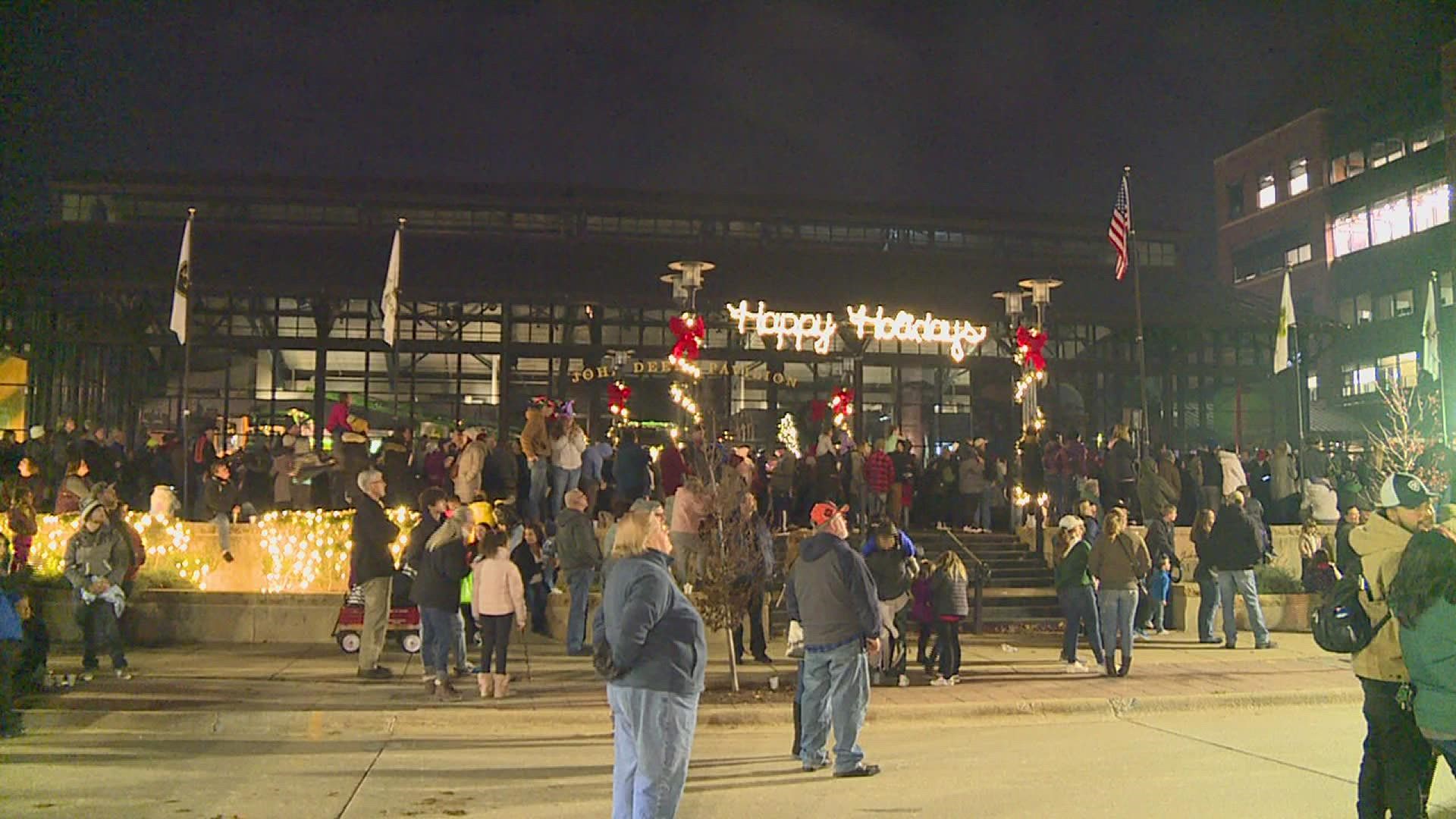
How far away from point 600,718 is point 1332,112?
4987 centimetres

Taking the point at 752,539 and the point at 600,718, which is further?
the point at 752,539

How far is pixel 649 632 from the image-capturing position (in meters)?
5.37

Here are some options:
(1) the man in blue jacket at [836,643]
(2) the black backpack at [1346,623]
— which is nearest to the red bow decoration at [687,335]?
(1) the man in blue jacket at [836,643]

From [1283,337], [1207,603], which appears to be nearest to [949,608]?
[1207,603]

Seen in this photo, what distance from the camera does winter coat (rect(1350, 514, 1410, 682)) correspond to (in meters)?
5.45

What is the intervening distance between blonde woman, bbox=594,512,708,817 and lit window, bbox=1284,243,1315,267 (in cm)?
5067

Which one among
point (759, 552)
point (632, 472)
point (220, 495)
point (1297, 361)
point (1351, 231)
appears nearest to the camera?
point (759, 552)

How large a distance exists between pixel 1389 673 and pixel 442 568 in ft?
25.0

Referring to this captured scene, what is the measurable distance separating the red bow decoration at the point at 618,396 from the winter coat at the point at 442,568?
13527 millimetres

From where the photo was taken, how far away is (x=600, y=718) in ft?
33.3

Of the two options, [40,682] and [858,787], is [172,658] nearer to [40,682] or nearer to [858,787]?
[40,682]

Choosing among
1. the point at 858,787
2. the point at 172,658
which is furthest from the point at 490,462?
the point at 858,787

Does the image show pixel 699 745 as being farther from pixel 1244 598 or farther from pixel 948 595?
pixel 1244 598

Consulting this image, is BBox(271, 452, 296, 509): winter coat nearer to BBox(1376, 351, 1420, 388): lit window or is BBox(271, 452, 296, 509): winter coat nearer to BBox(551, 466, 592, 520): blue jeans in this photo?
BBox(551, 466, 592, 520): blue jeans
